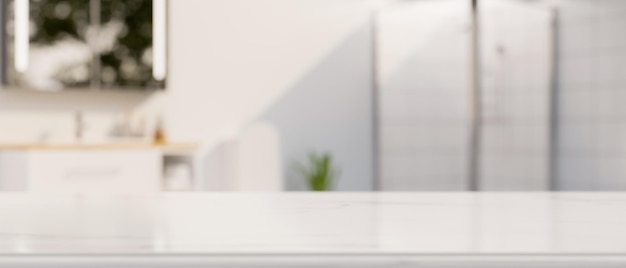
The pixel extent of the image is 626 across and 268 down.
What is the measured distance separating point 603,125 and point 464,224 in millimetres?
4226

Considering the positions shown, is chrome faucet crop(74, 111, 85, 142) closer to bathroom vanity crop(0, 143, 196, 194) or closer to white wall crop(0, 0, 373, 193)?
white wall crop(0, 0, 373, 193)

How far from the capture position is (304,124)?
4836 mm

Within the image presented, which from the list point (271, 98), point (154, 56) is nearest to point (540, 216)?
point (154, 56)

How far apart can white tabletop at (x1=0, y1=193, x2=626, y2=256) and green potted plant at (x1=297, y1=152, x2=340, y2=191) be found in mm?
3495

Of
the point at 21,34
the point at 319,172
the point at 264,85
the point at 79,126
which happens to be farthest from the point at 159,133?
the point at 319,172

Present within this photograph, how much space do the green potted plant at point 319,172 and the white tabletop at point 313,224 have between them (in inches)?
138

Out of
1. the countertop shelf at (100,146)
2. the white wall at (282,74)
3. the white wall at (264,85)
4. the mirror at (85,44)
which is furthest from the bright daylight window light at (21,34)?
the white wall at (282,74)

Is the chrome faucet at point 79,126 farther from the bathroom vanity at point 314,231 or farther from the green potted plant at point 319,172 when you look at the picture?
the bathroom vanity at point 314,231

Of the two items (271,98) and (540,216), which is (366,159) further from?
(540,216)

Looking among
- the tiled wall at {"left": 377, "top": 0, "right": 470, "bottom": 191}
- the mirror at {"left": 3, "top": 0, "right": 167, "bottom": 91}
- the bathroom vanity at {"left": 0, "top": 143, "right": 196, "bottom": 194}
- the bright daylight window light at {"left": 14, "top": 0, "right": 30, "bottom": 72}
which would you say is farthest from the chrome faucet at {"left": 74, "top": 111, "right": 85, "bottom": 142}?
the tiled wall at {"left": 377, "top": 0, "right": 470, "bottom": 191}

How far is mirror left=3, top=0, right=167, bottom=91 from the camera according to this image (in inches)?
155

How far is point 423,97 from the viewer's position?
492 centimetres

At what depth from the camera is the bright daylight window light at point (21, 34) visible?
3922 millimetres
